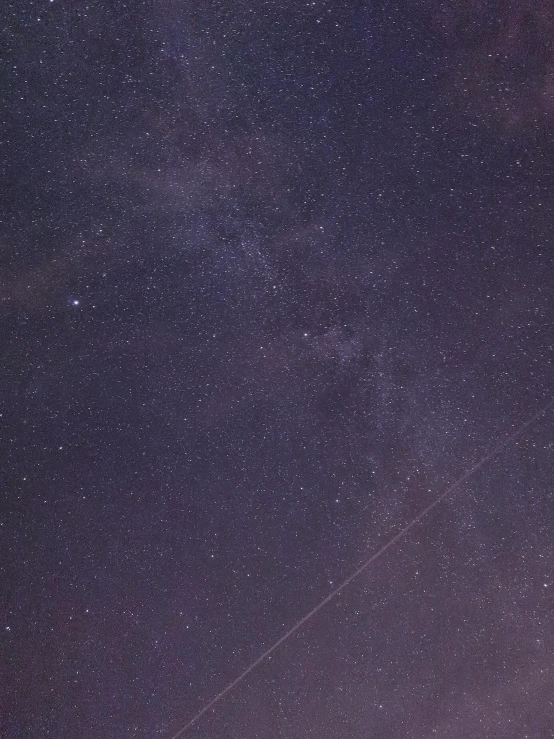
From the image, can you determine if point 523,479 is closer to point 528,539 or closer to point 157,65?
point 528,539

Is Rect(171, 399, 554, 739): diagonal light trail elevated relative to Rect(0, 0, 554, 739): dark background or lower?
lower

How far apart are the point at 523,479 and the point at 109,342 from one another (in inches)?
41.1

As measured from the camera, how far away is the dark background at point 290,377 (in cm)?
142

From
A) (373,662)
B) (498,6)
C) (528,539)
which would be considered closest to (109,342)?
(373,662)

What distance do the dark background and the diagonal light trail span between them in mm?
17

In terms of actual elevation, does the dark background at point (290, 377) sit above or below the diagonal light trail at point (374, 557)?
above

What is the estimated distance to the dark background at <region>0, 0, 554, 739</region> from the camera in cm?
142

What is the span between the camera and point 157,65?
1390 mm

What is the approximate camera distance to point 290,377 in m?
1.48

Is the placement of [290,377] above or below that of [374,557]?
above

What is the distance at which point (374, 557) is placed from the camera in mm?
1449

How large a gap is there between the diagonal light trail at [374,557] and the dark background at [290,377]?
2 cm

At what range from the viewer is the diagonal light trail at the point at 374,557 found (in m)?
1.43

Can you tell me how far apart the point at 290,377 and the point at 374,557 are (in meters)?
0.48
